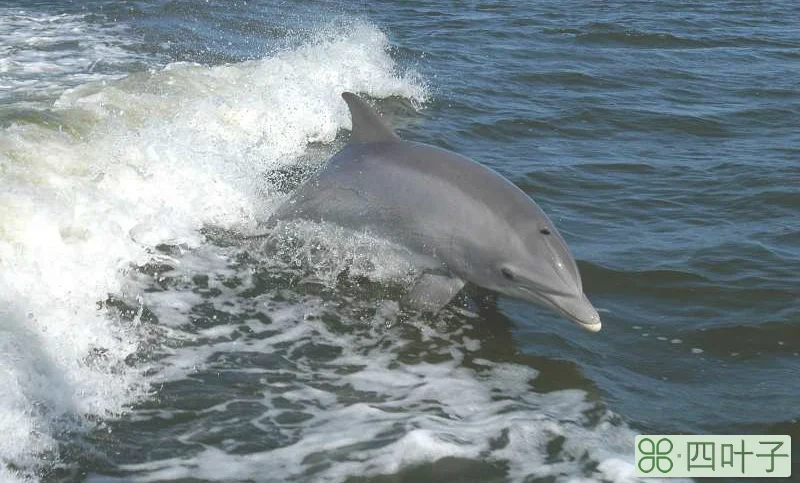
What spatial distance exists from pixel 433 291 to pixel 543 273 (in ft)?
3.11

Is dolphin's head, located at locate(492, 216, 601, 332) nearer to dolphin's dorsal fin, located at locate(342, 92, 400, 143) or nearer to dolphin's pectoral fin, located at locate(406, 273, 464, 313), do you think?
dolphin's pectoral fin, located at locate(406, 273, 464, 313)

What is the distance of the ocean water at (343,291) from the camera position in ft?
18.5

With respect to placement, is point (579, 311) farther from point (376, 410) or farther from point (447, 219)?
point (376, 410)

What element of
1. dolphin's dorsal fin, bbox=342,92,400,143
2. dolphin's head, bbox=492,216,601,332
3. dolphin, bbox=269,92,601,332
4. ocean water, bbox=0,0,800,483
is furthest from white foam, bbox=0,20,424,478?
dolphin's head, bbox=492,216,601,332

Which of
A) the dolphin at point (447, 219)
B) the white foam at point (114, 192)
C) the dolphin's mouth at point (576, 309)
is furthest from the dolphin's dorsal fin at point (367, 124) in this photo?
the dolphin's mouth at point (576, 309)

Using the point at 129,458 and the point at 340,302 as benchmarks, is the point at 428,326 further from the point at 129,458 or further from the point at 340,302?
the point at 129,458

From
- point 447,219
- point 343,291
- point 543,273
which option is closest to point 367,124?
point 447,219

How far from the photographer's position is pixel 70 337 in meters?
6.51

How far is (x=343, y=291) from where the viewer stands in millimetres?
7941

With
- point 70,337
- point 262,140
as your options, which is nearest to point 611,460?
point 70,337

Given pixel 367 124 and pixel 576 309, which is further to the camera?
pixel 367 124

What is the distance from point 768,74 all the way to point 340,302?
12.9 metres

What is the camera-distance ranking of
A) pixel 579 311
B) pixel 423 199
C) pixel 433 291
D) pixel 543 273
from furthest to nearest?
pixel 423 199 → pixel 433 291 → pixel 543 273 → pixel 579 311

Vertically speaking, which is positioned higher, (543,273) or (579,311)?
(543,273)
